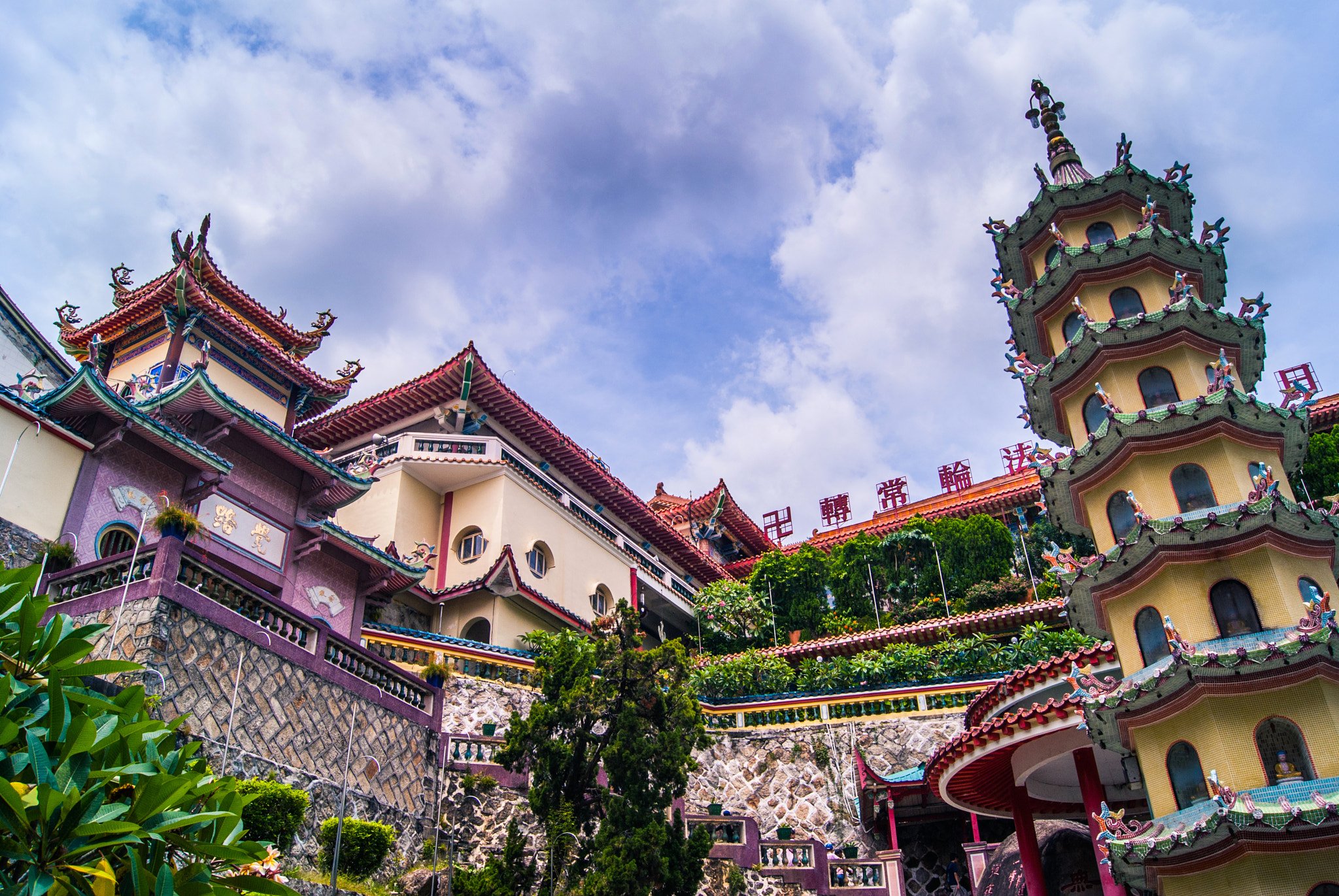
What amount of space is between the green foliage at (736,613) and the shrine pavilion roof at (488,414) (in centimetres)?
413

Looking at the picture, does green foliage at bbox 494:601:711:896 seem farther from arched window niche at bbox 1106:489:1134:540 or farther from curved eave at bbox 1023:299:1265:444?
curved eave at bbox 1023:299:1265:444

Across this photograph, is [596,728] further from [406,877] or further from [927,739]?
[927,739]

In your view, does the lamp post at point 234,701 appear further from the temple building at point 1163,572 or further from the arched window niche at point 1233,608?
the arched window niche at point 1233,608

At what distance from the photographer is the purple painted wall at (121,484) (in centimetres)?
1680

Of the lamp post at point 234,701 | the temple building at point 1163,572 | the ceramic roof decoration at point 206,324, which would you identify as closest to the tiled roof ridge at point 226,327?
the ceramic roof decoration at point 206,324

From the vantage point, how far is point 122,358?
2578 cm

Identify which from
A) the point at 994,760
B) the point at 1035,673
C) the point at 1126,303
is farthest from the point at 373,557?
the point at 1126,303

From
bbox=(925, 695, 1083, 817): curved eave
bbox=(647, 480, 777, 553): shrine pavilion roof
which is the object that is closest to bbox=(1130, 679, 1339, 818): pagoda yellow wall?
bbox=(925, 695, 1083, 817): curved eave

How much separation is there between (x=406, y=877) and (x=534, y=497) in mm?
18263

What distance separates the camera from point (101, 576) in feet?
46.6

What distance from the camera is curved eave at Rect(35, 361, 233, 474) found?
16.6 meters

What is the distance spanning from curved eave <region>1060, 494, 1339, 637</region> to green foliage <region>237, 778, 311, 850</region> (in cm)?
1098

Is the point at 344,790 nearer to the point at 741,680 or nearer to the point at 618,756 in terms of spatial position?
the point at 618,756

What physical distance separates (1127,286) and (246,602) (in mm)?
14735
